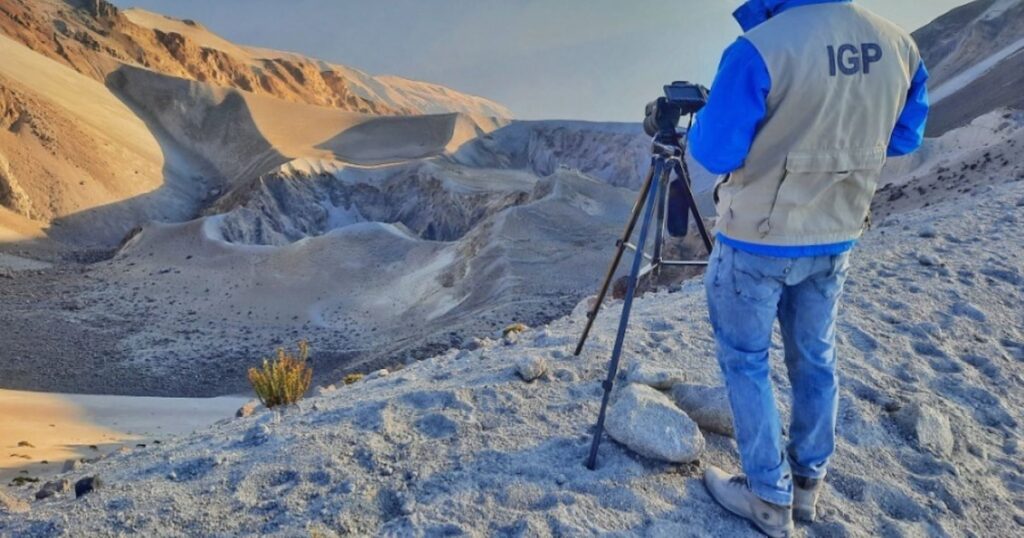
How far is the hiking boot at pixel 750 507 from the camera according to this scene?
2711 millimetres

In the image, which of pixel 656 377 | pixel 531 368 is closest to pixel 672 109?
pixel 656 377

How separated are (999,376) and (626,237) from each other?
2.85m

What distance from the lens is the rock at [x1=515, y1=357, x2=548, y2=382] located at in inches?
158

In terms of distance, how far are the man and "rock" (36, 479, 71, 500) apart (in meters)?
3.35

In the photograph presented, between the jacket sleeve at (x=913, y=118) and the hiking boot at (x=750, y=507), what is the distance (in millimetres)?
1402

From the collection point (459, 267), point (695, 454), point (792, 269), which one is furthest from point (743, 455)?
point (459, 267)

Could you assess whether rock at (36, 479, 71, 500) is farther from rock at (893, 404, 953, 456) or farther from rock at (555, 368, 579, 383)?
rock at (893, 404, 953, 456)

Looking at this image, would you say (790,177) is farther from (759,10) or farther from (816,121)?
(759,10)

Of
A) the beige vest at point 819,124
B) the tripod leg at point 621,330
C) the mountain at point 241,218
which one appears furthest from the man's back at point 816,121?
the mountain at point 241,218

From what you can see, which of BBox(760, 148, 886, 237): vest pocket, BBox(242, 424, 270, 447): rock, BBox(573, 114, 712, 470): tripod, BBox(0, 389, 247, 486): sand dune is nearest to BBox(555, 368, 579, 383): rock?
BBox(573, 114, 712, 470): tripod

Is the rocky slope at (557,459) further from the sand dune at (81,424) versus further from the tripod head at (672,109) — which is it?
the sand dune at (81,424)

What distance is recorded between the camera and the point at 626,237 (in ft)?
11.5

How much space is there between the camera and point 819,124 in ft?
7.63

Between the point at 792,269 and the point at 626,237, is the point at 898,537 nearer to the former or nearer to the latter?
the point at 792,269
